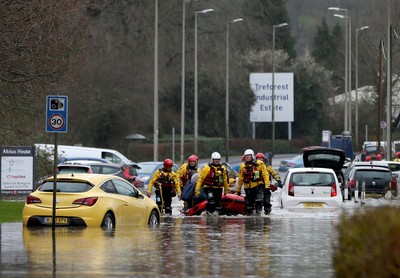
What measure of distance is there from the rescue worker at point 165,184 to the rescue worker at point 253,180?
64.1 inches

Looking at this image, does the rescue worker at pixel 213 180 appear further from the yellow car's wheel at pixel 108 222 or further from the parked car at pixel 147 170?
the parked car at pixel 147 170

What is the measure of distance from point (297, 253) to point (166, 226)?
727cm

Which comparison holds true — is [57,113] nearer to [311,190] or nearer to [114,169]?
[311,190]

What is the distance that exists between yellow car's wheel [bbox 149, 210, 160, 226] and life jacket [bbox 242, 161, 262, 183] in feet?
13.0

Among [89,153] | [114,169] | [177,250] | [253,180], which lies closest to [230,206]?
[253,180]

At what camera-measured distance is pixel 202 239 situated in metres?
22.2

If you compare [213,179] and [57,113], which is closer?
[57,113]

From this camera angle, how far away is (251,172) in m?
30.3

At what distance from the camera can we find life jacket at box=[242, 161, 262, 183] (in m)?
30.2

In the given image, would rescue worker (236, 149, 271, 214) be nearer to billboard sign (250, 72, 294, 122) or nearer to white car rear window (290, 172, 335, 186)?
white car rear window (290, 172, 335, 186)

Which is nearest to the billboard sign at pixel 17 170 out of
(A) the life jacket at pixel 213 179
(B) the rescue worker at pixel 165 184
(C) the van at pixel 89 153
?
(B) the rescue worker at pixel 165 184

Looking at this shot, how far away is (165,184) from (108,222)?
6.13m

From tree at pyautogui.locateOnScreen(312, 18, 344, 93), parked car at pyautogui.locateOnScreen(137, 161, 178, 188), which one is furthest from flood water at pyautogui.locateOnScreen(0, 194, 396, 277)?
tree at pyautogui.locateOnScreen(312, 18, 344, 93)

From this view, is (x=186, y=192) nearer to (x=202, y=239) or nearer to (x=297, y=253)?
(x=202, y=239)
